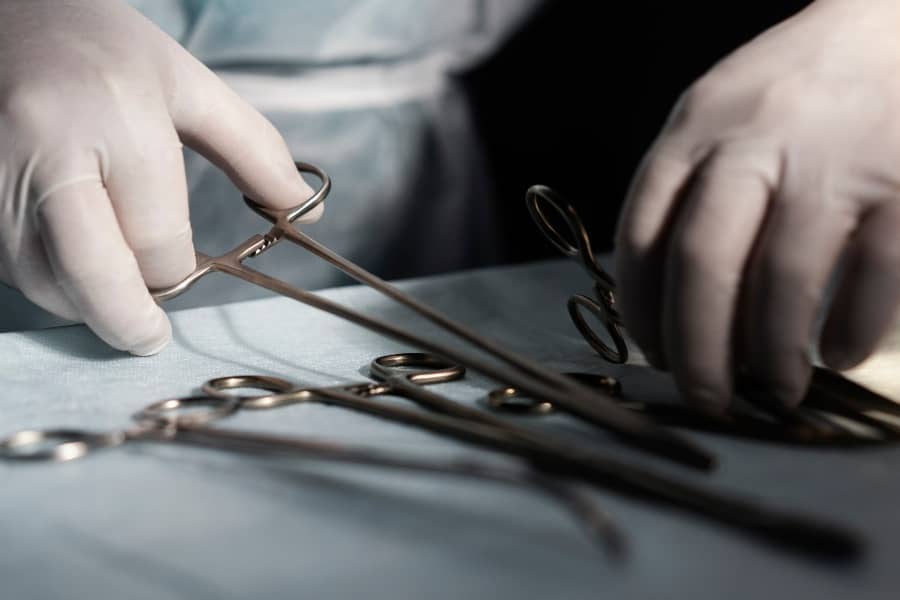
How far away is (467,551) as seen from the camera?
1.51 feet

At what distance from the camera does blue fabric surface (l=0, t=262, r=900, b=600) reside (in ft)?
1.42

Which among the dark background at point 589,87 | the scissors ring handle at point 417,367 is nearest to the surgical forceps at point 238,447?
the scissors ring handle at point 417,367

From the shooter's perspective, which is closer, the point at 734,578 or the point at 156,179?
the point at 734,578

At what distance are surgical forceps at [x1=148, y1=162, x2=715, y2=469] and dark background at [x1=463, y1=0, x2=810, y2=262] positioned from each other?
1.77ft

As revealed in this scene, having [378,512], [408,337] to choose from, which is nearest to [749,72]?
[408,337]

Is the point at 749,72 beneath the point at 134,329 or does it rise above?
above

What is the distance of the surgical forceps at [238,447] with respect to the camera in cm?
47

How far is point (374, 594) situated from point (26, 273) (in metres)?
0.49

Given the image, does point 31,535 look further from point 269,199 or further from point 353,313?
point 269,199

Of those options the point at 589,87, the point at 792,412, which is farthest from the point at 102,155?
the point at 589,87

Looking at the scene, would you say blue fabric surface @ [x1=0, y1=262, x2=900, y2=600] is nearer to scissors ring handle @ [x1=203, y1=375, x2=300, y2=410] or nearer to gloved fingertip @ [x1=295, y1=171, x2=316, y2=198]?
scissors ring handle @ [x1=203, y1=375, x2=300, y2=410]

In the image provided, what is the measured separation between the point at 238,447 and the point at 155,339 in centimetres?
27

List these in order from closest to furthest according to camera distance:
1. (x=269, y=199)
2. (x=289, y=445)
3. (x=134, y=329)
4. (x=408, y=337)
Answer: (x=289, y=445)
(x=408, y=337)
(x=134, y=329)
(x=269, y=199)

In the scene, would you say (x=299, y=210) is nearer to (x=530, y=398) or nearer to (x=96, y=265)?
(x=96, y=265)
